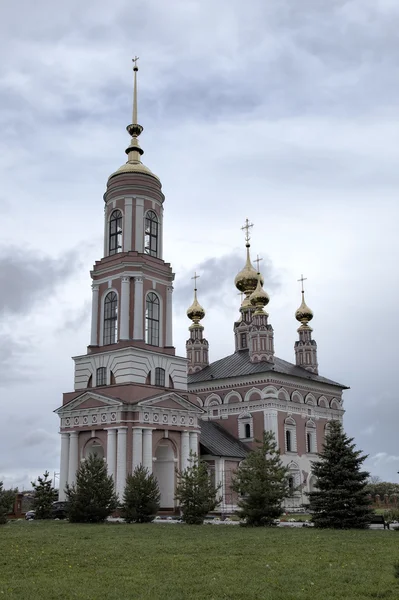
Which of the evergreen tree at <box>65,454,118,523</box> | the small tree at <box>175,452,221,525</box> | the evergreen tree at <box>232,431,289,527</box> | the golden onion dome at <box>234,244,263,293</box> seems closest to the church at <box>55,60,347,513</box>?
the evergreen tree at <box>65,454,118,523</box>

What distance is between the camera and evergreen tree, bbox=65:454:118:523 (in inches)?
1008

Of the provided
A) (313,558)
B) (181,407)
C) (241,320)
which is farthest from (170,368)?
(313,558)

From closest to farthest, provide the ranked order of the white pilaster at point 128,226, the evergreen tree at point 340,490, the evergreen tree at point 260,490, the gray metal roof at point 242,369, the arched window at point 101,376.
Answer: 1. the evergreen tree at point 340,490
2. the evergreen tree at point 260,490
3. the arched window at point 101,376
4. the white pilaster at point 128,226
5. the gray metal roof at point 242,369

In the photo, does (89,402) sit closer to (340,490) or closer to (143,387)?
(143,387)

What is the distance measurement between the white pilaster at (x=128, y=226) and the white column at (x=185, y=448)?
1036 centimetres

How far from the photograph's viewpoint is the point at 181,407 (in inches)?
1368

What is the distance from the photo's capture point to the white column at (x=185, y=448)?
34469 mm

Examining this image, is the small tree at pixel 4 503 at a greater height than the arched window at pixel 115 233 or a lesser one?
lesser

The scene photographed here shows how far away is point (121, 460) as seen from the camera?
31688 millimetres

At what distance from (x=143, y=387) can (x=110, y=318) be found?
16.2 ft

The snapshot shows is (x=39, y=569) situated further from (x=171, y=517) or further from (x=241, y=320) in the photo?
(x=241, y=320)

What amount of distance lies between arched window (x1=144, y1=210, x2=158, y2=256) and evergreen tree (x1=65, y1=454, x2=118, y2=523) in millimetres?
14762

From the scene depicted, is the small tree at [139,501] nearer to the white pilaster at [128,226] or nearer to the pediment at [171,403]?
the pediment at [171,403]

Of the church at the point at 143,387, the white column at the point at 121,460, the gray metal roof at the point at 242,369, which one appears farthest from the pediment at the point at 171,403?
the gray metal roof at the point at 242,369
